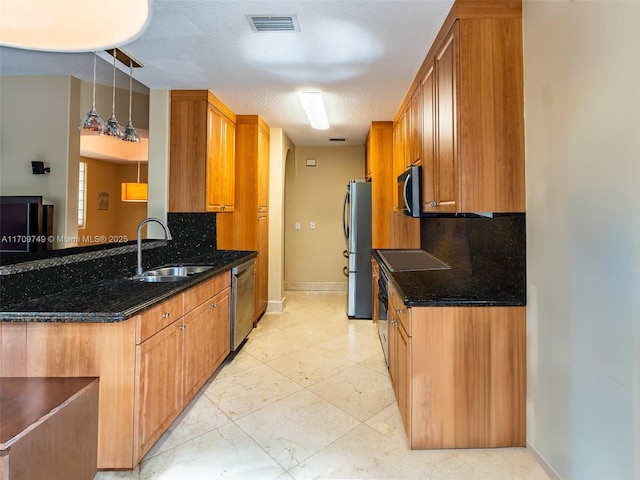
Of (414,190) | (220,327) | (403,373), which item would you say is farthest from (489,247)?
(220,327)

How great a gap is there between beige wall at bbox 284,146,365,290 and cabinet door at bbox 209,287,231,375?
2919mm

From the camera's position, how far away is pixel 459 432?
1728 mm

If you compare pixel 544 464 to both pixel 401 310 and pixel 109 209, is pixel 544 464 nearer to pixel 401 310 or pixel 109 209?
pixel 401 310

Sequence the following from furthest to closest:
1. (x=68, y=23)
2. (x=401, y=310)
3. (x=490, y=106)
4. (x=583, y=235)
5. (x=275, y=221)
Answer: (x=275, y=221) < (x=401, y=310) < (x=490, y=106) < (x=68, y=23) < (x=583, y=235)

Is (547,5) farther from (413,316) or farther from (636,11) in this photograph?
(413,316)

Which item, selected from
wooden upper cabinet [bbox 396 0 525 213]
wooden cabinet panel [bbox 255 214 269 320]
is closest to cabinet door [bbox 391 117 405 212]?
wooden upper cabinet [bbox 396 0 525 213]

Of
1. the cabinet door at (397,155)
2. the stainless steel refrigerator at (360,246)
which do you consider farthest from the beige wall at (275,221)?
the cabinet door at (397,155)

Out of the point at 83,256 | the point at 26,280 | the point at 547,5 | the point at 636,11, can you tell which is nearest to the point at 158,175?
the point at 83,256

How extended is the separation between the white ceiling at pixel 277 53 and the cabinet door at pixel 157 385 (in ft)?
5.23

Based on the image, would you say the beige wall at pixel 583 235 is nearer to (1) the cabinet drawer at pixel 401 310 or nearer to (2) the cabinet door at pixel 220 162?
(1) the cabinet drawer at pixel 401 310

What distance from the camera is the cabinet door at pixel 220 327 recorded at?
2.48m

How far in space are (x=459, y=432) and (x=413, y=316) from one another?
64cm

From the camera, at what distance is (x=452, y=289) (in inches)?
76.9

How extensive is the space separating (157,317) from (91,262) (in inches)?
29.2
